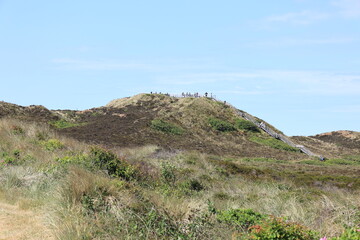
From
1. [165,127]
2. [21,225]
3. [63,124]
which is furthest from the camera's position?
[165,127]

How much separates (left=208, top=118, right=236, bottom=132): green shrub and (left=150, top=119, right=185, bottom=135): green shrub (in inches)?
247

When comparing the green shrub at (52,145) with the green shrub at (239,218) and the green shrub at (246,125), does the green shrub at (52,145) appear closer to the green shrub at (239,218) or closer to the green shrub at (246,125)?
the green shrub at (239,218)

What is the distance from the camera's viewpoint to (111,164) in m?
15.6

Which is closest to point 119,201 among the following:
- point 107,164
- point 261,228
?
point 261,228

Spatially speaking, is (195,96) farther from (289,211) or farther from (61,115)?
(289,211)

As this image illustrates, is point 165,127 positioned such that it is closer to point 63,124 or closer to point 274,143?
point 63,124

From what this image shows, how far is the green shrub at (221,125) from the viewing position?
63.3 meters

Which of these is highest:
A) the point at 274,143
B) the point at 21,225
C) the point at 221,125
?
the point at 221,125

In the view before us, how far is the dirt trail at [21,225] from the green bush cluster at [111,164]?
17.1ft

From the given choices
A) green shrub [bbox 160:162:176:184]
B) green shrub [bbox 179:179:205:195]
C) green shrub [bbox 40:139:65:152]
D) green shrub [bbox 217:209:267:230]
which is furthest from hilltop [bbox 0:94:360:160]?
green shrub [bbox 217:209:267:230]

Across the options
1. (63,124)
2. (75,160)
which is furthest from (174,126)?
(75,160)

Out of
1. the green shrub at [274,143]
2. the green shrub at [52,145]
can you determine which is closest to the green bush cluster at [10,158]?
the green shrub at [52,145]

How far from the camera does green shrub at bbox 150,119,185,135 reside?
5750 cm

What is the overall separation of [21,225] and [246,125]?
58.1 m
